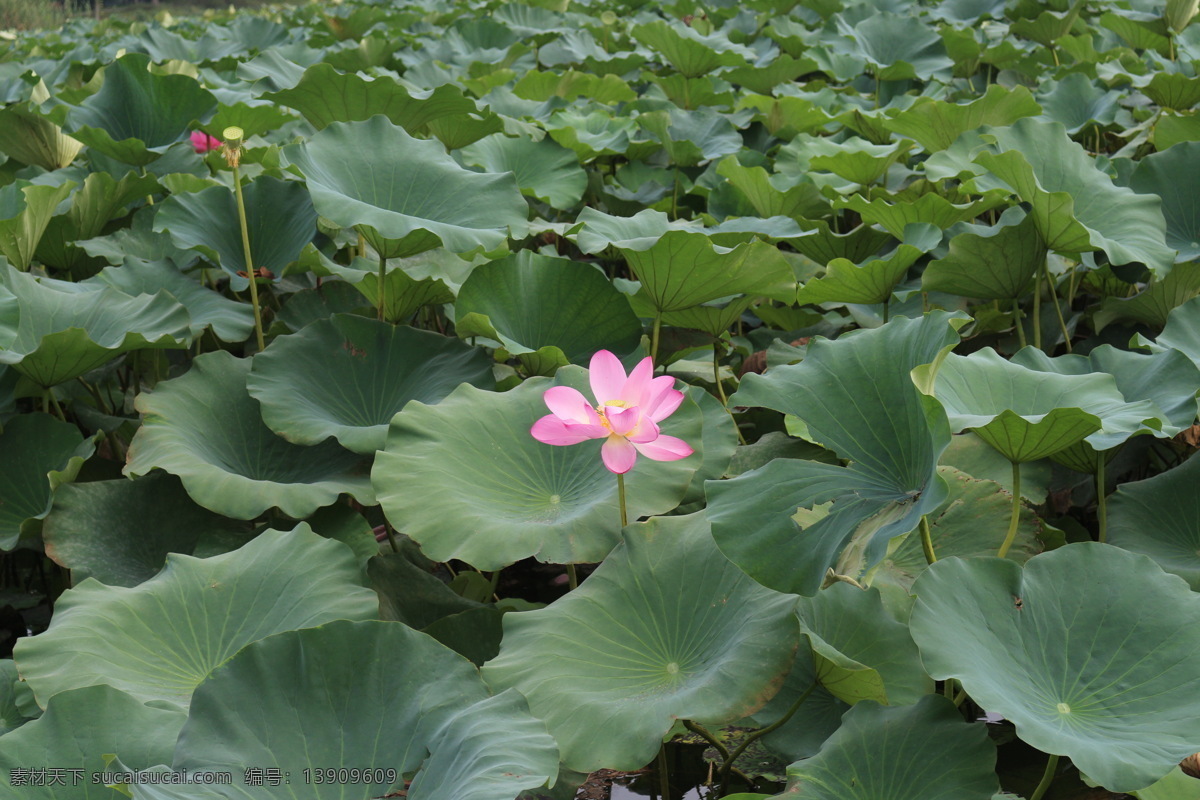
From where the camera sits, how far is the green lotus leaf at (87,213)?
170 cm

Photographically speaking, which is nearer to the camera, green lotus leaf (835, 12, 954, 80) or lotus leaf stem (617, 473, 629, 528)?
lotus leaf stem (617, 473, 629, 528)

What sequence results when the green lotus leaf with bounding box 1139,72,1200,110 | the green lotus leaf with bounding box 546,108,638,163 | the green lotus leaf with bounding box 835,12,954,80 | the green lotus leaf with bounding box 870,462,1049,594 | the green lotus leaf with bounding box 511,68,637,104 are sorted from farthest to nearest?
the green lotus leaf with bounding box 835,12,954,80 < the green lotus leaf with bounding box 511,68,637,104 < the green lotus leaf with bounding box 1139,72,1200,110 < the green lotus leaf with bounding box 546,108,638,163 < the green lotus leaf with bounding box 870,462,1049,594

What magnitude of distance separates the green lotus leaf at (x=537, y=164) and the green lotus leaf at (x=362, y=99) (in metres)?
0.14

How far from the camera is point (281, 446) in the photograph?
1.37 meters

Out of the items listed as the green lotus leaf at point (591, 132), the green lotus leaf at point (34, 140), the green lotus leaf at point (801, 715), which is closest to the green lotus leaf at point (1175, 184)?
the green lotus leaf at point (591, 132)

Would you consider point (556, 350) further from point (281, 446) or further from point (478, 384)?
point (281, 446)

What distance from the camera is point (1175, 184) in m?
1.69

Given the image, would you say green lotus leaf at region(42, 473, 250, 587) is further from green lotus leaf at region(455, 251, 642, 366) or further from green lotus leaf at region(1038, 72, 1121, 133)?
green lotus leaf at region(1038, 72, 1121, 133)

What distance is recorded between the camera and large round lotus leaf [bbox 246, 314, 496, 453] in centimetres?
137

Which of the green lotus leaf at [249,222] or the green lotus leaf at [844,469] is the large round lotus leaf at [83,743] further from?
the green lotus leaf at [249,222]

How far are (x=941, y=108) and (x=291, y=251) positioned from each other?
132cm

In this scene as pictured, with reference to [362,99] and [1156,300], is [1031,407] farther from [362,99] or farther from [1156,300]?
[362,99]

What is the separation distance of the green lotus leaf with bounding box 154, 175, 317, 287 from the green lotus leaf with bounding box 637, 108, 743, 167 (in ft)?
2.82

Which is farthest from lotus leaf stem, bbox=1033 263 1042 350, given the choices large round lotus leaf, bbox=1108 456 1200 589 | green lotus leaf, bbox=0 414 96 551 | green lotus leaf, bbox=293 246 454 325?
green lotus leaf, bbox=0 414 96 551
